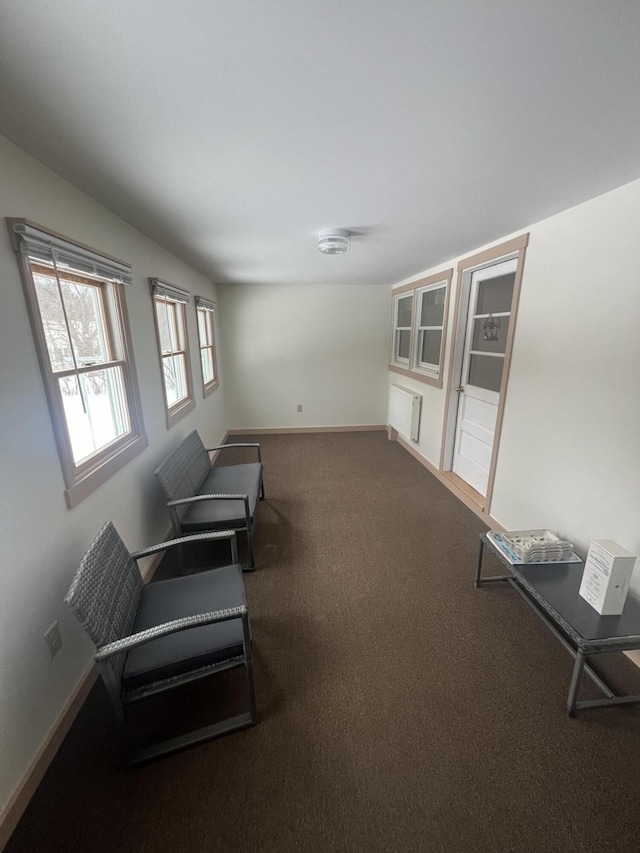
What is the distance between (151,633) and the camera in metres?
1.23

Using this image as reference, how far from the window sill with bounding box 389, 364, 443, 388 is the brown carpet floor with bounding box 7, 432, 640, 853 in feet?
7.17

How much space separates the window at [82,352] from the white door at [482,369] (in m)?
2.75

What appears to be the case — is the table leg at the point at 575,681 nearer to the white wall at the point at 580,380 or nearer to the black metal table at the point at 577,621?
the black metal table at the point at 577,621

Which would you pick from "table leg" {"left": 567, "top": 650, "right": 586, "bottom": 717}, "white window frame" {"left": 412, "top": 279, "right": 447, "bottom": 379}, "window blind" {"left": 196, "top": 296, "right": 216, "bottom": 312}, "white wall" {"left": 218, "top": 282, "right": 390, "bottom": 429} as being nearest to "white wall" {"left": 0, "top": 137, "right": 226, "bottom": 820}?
"window blind" {"left": 196, "top": 296, "right": 216, "bottom": 312}

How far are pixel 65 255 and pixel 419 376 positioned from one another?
3601 millimetres

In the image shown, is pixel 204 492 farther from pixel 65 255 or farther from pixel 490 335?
pixel 490 335

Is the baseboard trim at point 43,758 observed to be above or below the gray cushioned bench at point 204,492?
below

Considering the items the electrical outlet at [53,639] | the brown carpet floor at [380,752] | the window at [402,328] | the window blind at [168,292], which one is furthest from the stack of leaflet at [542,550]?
the window at [402,328]

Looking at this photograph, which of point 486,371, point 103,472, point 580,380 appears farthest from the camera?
point 486,371

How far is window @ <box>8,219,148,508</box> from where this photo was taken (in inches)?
54.1

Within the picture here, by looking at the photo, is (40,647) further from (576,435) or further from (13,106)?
(576,435)

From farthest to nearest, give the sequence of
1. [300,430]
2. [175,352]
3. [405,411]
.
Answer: [300,430] < [405,411] < [175,352]

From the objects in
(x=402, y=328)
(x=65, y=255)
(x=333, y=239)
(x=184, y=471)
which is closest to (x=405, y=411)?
(x=402, y=328)

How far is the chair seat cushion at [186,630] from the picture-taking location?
1.29m
